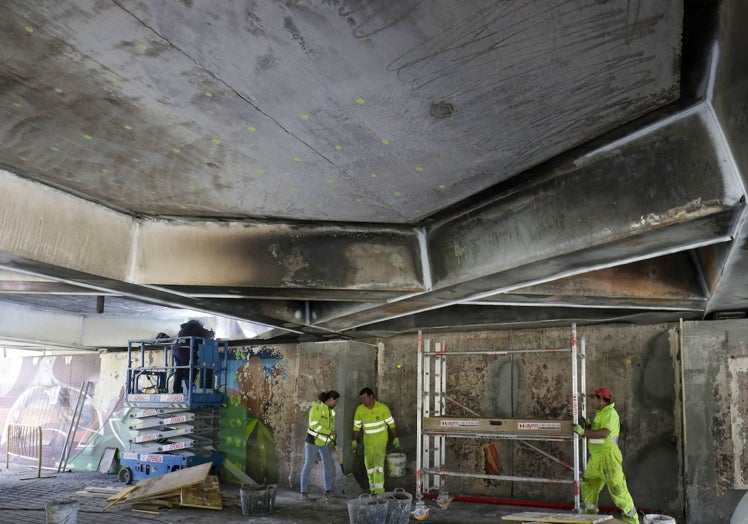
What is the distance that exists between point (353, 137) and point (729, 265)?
3732 millimetres

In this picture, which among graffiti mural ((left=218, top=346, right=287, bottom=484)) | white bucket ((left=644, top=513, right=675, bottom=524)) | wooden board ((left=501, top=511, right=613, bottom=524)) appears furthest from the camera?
graffiti mural ((left=218, top=346, right=287, bottom=484))

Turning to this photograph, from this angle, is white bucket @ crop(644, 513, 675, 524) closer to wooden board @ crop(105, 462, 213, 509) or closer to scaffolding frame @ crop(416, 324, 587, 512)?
scaffolding frame @ crop(416, 324, 587, 512)

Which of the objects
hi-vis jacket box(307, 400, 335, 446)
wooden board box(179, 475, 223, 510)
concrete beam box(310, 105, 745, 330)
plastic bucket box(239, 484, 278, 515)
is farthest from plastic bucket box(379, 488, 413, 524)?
concrete beam box(310, 105, 745, 330)

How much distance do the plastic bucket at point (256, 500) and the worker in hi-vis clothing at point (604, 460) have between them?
497 cm

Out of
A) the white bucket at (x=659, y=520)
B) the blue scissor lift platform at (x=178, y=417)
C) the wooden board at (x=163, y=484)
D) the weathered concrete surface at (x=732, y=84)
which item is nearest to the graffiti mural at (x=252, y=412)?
the blue scissor lift platform at (x=178, y=417)

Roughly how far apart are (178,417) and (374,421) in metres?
4.27

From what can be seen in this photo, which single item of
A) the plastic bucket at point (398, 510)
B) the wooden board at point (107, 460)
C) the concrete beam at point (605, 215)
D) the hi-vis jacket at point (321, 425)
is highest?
the concrete beam at point (605, 215)

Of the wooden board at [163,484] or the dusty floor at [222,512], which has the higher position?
the wooden board at [163,484]

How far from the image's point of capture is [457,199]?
521 cm

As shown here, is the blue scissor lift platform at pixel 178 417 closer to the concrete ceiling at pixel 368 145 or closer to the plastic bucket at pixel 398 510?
the plastic bucket at pixel 398 510

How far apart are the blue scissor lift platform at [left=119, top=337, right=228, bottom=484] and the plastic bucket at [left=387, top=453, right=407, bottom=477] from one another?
415cm

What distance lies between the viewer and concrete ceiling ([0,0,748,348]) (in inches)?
111

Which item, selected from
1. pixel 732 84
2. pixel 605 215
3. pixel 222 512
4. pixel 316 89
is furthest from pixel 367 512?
pixel 732 84

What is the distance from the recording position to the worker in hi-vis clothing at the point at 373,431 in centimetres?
1103
